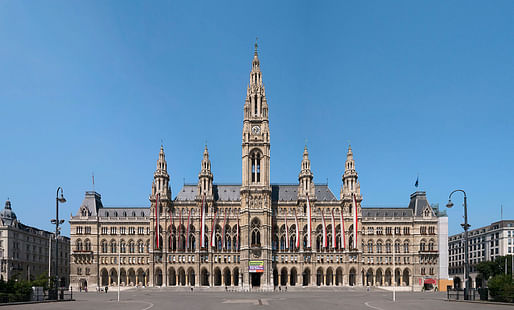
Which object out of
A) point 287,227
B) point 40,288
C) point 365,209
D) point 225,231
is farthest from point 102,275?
point 40,288

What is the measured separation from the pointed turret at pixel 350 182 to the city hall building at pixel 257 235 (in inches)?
11.3

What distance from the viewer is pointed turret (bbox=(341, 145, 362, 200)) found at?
500ft

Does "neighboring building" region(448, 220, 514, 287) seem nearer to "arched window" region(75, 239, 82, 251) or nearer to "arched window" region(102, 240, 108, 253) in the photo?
"arched window" region(102, 240, 108, 253)

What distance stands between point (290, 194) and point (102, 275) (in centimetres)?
5824

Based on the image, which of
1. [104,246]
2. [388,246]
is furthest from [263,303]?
[104,246]

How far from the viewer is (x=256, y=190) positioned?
485ft

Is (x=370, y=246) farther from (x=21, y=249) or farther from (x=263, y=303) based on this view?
(x=21, y=249)

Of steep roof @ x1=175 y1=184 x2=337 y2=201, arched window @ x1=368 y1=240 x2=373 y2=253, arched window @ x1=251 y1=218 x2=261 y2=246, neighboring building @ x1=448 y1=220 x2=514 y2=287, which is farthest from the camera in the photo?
neighboring building @ x1=448 y1=220 x2=514 y2=287

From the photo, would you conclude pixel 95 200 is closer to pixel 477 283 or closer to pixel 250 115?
pixel 250 115

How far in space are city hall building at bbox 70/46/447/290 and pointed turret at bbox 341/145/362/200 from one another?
29cm

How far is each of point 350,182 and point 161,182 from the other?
53629 millimetres

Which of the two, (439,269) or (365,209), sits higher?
(365,209)

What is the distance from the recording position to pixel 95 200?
525 feet

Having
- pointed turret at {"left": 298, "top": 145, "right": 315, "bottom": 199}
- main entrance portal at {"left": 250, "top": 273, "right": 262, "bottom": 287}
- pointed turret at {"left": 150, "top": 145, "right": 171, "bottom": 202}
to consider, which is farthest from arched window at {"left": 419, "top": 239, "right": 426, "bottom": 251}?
pointed turret at {"left": 150, "top": 145, "right": 171, "bottom": 202}
